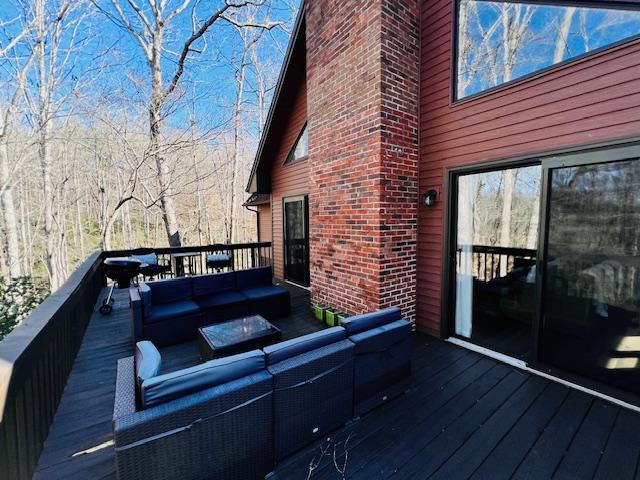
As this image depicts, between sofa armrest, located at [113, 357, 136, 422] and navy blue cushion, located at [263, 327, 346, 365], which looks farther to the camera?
navy blue cushion, located at [263, 327, 346, 365]

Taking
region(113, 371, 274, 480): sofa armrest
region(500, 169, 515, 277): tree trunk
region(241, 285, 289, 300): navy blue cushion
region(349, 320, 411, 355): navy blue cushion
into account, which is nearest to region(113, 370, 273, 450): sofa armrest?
region(113, 371, 274, 480): sofa armrest

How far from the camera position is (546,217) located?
107 inches

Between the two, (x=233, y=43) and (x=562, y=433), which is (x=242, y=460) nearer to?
(x=562, y=433)

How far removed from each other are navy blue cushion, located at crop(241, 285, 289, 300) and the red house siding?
2.01 metres

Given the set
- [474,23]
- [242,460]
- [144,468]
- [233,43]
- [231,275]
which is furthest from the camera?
[233,43]

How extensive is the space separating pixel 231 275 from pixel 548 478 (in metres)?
4.05

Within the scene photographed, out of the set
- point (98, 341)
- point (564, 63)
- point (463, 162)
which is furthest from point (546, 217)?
point (98, 341)

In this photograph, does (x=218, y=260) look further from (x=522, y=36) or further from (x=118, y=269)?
(x=522, y=36)

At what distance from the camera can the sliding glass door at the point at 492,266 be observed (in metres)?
3.24

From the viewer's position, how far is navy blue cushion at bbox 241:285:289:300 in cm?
430

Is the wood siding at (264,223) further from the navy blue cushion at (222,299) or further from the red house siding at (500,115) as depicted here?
the red house siding at (500,115)

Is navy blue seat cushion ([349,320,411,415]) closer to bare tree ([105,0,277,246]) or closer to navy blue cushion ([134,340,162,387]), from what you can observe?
navy blue cushion ([134,340,162,387])

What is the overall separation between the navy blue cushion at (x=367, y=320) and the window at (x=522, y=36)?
2.60 metres

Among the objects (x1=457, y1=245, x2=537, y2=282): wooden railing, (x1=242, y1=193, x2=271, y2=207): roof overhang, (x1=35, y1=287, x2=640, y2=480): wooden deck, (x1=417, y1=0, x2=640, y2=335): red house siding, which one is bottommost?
(x1=35, y1=287, x2=640, y2=480): wooden deck
